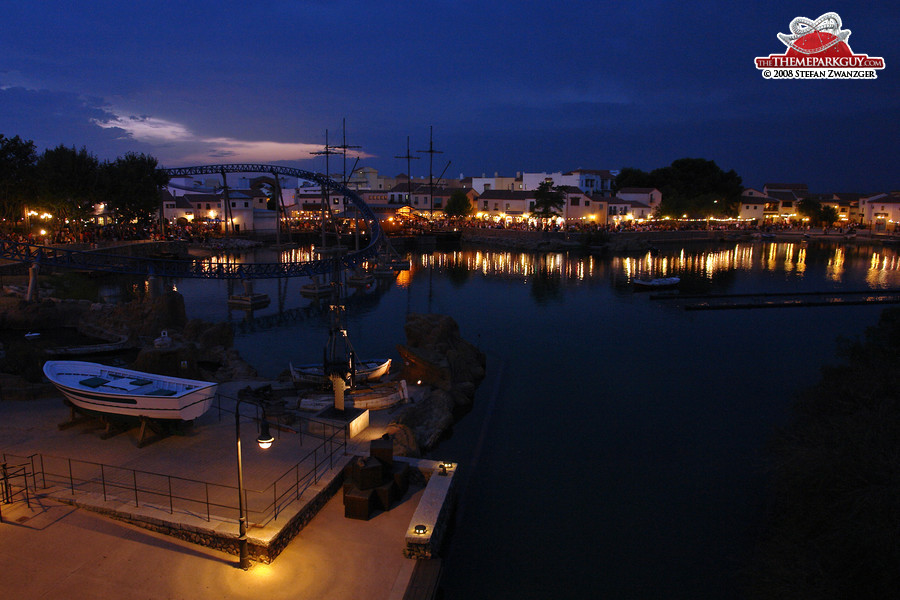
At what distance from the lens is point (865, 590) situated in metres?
7.62

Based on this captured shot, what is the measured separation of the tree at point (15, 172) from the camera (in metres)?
38.5

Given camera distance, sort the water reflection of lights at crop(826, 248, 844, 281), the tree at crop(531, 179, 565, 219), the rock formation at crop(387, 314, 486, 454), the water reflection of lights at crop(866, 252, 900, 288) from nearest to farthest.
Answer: the rock formation at crop(387, 314, 486, 454) < the water reflection of lights at crop(866, 252, 900, 288) < the water reflection of lights at crop(826, 248, 844, 281) < the tree at crop(531, 179, 565, 219)

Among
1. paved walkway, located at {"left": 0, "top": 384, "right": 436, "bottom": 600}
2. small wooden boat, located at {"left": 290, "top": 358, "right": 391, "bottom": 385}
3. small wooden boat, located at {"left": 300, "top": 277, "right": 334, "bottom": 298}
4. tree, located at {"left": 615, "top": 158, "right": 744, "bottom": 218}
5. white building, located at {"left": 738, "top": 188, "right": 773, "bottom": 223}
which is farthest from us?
white building, located at {"left": 738, "top": 188, "right": 773, "bottom": 223}

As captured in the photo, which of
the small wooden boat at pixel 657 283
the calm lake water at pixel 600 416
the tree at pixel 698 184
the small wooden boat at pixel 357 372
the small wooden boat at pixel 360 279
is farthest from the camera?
the tree at pixel 698 184

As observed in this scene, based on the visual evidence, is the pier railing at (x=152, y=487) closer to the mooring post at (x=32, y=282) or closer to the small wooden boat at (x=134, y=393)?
the small wooden boat at (x=134, y=393)

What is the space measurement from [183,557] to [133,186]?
47.1 metres

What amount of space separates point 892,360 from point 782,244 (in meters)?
78.3

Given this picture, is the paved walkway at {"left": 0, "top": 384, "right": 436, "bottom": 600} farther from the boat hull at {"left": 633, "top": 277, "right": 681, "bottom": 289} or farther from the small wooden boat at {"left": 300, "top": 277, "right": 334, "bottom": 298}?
the boat hull at {"left": 633, "top": 277, "right": 681, "bottom": 289}

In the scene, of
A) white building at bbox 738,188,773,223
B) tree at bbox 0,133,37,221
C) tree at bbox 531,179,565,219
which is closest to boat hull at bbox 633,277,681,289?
tree at bbox 531,179,565,219

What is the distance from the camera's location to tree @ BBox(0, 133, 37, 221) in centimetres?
3847

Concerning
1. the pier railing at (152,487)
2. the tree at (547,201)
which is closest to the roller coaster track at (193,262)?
the pier railing at (152,487)

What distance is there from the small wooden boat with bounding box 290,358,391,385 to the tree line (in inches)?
1287

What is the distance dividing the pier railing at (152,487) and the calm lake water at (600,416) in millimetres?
3610

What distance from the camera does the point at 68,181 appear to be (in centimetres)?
4041
